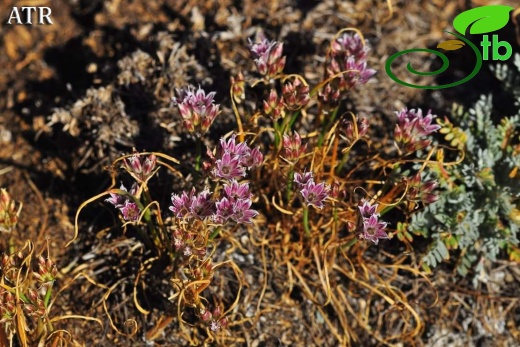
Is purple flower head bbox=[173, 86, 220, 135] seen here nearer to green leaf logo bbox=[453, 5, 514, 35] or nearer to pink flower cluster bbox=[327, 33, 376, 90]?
pink flower cluster bbox=[327, 33, 376, 90]

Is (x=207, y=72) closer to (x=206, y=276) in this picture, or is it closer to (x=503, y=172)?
(x=206, y=276)

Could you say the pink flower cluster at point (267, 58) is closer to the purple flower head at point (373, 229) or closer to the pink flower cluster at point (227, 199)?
the pink flower cluster at point (227, 199)

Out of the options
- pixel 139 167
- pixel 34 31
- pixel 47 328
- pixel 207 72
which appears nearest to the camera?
pixel 139 167

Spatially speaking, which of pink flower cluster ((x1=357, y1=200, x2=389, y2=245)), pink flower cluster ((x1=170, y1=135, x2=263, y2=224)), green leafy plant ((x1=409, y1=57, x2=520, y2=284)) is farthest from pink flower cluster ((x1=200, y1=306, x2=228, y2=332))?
green leafy plant ((x1=409, y1=57, x2=520, y2=284))

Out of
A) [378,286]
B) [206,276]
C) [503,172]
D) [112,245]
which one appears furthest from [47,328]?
[503,172]

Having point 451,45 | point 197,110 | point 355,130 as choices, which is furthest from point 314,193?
point 451,45

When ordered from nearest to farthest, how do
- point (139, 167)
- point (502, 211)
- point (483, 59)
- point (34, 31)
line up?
point (139, 167) < point (502, 211) < point (483, 59) < point (34, 31)

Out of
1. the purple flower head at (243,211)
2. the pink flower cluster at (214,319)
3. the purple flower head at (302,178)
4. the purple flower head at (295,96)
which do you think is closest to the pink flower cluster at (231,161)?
the purple flower head at (243,211)

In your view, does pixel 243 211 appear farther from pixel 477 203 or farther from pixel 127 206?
pixel 477 203
